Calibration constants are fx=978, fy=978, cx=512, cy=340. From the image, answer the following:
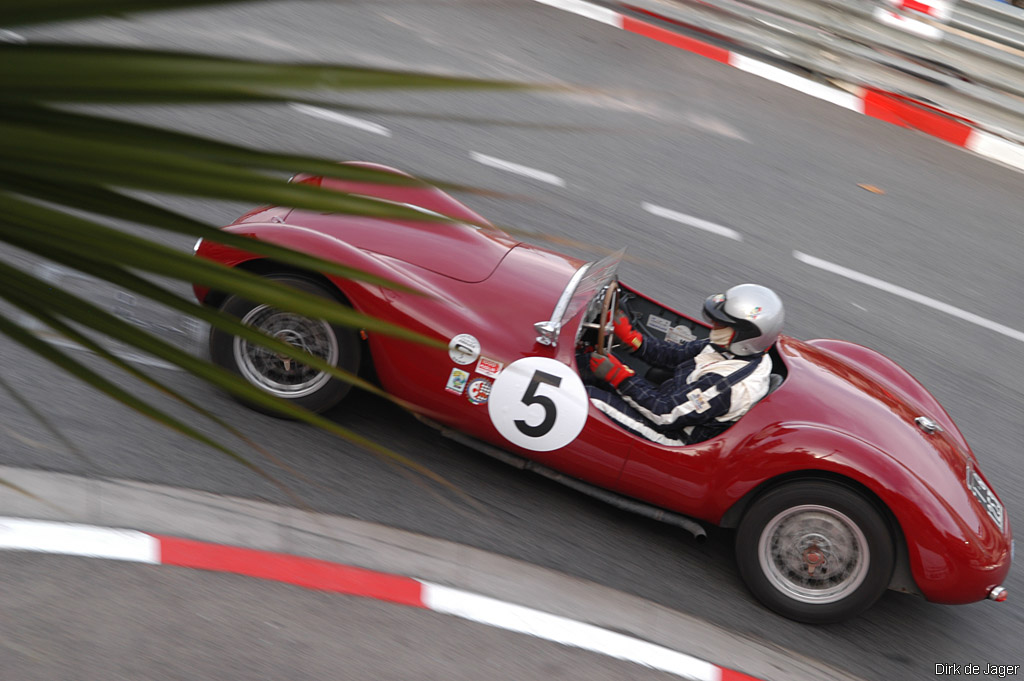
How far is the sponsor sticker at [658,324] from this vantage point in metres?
5.16

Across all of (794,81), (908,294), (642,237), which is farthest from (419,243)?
(794,81)

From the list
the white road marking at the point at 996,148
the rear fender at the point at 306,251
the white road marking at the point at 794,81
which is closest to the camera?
the rear fender at the point at 306,251

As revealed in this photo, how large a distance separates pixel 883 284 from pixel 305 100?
6925 millimetres

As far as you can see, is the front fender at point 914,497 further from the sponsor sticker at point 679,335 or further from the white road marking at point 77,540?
the white road marking at point 77,540

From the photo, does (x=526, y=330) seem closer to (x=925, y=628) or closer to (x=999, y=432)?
(x=925, y=628)

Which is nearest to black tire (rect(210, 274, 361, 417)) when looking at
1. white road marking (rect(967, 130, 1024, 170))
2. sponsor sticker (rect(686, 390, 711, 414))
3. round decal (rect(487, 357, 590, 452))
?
round decal (rect(487, 357, 590, 452))

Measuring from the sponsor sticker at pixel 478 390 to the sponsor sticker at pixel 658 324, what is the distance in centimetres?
125

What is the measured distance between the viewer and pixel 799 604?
4.36 m

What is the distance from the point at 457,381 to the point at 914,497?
6.54ft

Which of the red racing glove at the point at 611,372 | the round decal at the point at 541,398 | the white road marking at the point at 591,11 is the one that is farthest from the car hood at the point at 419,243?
the white road marking at the point at 591,11

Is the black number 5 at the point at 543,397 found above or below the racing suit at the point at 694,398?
below

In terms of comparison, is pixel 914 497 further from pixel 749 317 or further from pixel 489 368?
pixel 489 368

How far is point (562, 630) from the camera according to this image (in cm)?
410

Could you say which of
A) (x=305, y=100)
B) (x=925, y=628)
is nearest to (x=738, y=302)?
(x=925, y=628)
